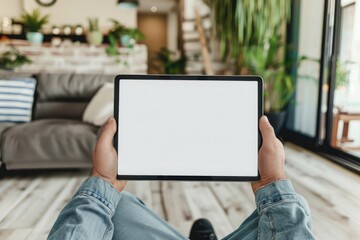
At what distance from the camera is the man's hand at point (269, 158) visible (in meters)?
0.69

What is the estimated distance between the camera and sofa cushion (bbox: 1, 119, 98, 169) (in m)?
2.47

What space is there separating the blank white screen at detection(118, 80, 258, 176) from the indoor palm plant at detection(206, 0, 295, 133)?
295 centimetres

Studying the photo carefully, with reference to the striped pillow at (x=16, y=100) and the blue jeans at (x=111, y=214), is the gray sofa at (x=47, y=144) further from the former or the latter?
the blue jeans at (x=111, y=214)

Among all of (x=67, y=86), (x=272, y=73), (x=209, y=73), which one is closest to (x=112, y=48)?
(x=209, y=73)

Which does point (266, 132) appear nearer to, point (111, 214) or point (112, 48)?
point (111, 214)

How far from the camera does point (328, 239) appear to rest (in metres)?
1.67

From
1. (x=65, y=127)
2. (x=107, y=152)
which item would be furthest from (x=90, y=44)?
(x=107, y=152)

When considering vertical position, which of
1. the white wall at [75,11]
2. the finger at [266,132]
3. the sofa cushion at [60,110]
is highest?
the white wall at [75,11]

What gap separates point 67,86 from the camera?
10.1 ft

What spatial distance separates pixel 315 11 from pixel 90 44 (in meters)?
2.84

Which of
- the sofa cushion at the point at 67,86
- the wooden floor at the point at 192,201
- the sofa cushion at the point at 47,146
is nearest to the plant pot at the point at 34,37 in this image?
the sofa cushion at the point at 67,86

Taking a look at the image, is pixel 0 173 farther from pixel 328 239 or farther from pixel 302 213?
pixel 302 213

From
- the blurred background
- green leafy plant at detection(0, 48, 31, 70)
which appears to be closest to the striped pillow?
the blurred background

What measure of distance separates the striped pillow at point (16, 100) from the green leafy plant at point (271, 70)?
2.16 meters
